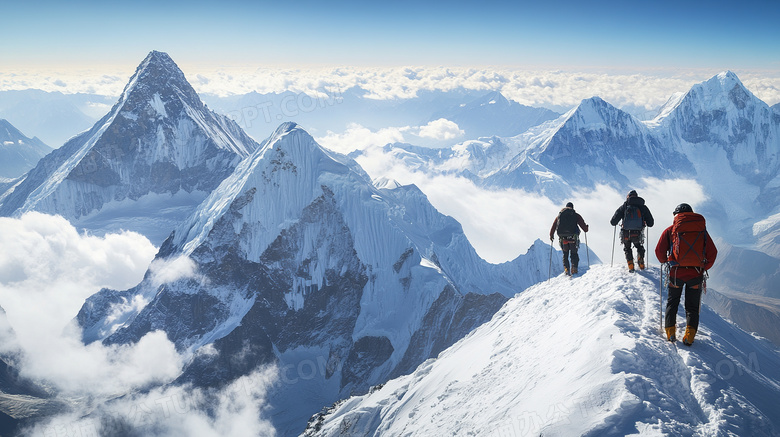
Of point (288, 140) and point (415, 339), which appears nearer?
point (415, 339)

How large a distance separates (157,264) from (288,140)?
171 ft

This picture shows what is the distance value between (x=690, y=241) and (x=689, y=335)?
359cm

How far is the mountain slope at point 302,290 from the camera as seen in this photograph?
343 ft

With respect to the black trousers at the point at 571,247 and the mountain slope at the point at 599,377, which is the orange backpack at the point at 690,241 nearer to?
the mountain slope at the point at 599,377

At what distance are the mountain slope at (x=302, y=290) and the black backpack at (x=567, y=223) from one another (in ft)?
274

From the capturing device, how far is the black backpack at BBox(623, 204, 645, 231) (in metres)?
21.8

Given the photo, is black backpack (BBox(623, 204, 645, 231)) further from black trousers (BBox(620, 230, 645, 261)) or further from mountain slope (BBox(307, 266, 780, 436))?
mountain slope (BBox(307, 266, 780, 436))

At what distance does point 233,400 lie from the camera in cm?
9712

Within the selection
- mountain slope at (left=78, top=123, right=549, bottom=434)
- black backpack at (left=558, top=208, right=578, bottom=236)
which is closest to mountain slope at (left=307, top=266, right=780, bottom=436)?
black backpack at (left=558, top=208, right=578, bottom=236)

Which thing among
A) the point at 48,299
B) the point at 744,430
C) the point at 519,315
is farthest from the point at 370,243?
the point at 48,299

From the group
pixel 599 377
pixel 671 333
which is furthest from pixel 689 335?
pixel 599 377

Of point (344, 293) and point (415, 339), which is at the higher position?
point (344, 293)

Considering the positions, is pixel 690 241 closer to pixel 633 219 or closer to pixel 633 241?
pixel 633 219

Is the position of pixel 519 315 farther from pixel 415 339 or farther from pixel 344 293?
pixel 344 293
